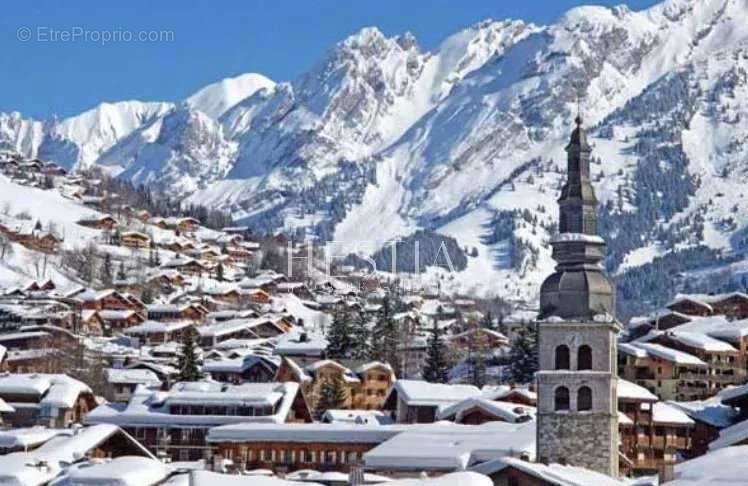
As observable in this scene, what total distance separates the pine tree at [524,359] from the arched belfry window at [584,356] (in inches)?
2104

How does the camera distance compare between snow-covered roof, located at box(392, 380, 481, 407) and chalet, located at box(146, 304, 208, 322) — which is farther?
chalet, located at box(146, 304, 208, 322)

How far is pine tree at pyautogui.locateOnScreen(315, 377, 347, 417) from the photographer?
108m

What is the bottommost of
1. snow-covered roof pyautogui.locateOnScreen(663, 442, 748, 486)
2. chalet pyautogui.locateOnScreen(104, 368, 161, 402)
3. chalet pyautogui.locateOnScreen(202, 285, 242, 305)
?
snow-covered roof pyautogui.locateOnScreen(663, 442, 748, 486)

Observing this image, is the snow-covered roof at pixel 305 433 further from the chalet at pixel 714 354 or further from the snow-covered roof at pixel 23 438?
the chalet at pixel 714 354

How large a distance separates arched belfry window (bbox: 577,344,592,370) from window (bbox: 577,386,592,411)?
765 millimetres

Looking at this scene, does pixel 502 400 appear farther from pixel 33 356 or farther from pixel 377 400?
pixel 33 356

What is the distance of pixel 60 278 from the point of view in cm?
17762

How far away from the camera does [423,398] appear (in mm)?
95500

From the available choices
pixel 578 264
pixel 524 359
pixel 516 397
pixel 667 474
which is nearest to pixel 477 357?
pixel 524 359

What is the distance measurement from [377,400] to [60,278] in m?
69.9

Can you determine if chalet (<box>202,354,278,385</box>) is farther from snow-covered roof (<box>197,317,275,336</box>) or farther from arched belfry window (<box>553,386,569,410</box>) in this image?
arched belfry window (<box>553,386,569,410</box>)

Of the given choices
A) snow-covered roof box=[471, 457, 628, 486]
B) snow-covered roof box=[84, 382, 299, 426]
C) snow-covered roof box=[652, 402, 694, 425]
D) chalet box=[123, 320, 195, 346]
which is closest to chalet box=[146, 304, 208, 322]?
Result: chalet box=[123, 320, 195, 346]

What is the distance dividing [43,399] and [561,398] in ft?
139

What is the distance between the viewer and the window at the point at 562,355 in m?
59.2
